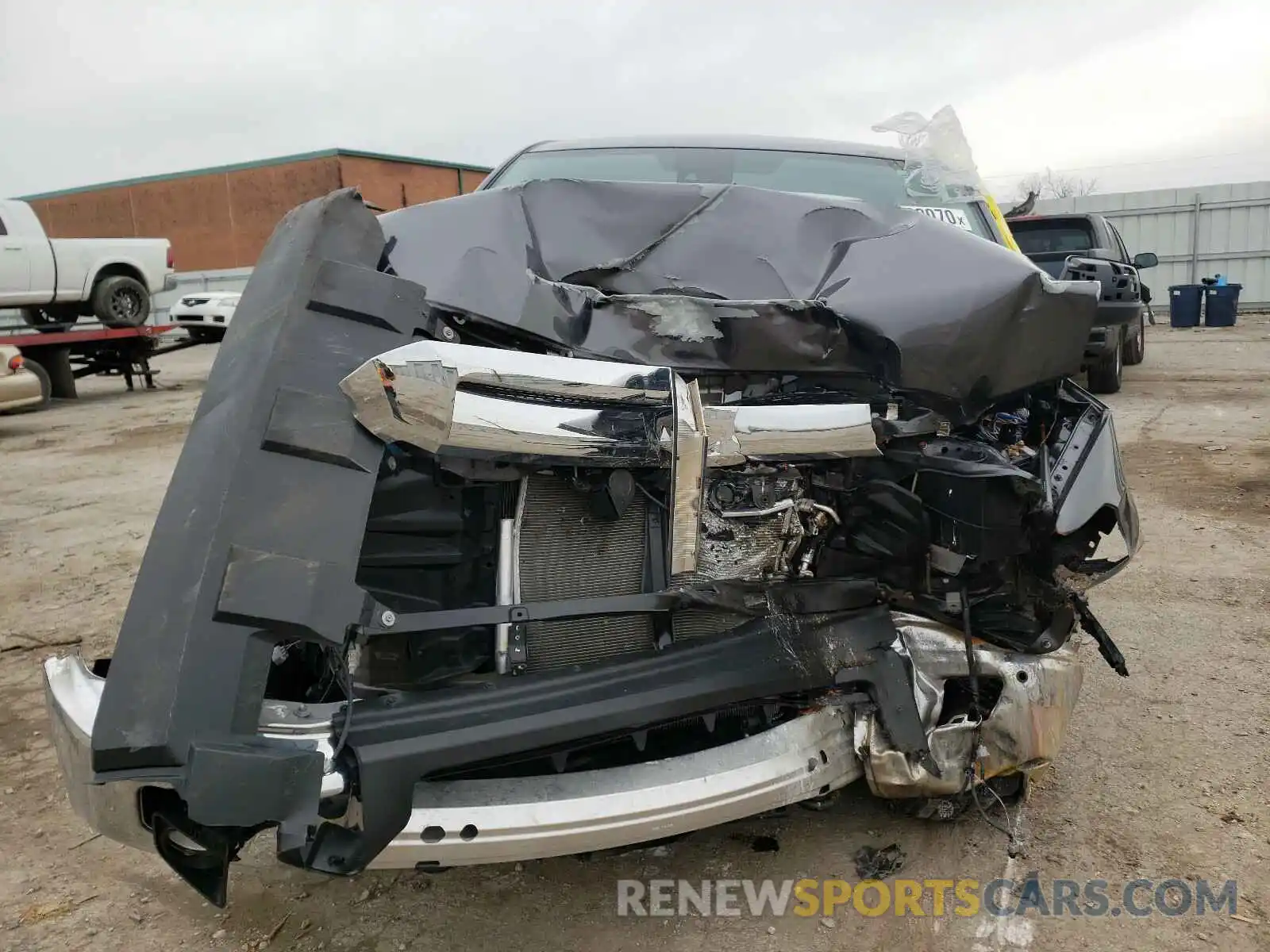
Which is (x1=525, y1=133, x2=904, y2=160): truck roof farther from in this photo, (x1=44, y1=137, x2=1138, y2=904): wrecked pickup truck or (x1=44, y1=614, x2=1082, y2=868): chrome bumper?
(x1=44, y1=614, x2=1082, y2=868): chrome bumper

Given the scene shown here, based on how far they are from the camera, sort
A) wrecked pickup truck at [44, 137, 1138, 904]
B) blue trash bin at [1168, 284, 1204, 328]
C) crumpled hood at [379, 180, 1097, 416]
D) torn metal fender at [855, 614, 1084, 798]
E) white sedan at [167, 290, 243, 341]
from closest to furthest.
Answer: wrecked pickup truck at [44, 137, 1138, 904]
crumpled hood at [379, 180, 1097, 416]
torn metal fender at [855, 614, 1084, 798]
white sedan at [167, 290, 243, 341]
blue trash bin at [1168, 284, 1204, 328]

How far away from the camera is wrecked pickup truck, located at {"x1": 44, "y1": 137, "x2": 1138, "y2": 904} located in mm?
1636

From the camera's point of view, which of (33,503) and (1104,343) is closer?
(1104,343)

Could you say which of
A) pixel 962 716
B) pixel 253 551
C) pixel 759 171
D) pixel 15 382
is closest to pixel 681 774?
pixel 962 716

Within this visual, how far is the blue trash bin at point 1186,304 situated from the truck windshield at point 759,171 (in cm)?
1671

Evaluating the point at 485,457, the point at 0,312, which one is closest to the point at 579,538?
the point at 485,457

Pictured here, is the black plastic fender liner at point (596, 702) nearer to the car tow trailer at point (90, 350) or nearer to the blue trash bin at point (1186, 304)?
the car tow trailer at point (90, 350)

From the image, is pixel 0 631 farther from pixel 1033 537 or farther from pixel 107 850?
pixel 1033 537

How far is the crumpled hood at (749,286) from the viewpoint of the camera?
1.96m

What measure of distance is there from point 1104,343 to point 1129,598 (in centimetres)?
194

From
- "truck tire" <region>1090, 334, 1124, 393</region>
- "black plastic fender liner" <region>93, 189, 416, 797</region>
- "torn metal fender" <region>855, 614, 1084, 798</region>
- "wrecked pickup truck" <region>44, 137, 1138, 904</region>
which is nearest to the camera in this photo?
"black plastic fender liner" <region>93, 189, 416, 797</region>

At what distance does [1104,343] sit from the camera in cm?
247

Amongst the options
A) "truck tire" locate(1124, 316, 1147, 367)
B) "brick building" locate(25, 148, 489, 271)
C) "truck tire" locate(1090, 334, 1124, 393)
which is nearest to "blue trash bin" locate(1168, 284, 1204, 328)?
"truck tire" locate(1124, 316, 1147, 367)

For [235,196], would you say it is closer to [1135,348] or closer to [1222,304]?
[1135,348]
